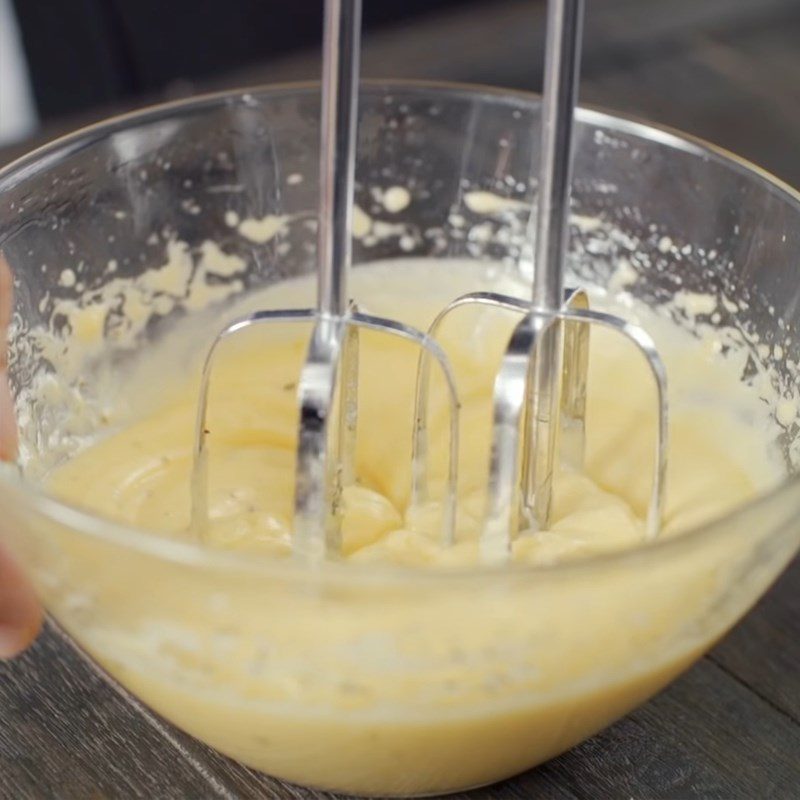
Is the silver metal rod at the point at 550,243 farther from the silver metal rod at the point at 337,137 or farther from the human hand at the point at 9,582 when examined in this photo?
the human hand at the point at 9,582

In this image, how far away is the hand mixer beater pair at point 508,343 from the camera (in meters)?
0.59

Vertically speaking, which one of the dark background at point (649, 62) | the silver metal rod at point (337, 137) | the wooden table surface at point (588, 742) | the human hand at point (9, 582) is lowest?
the wooden table surface at point (588, 742)

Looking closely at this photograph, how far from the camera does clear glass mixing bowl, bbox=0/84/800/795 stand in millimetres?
492

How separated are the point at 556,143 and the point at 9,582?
307 millimetres

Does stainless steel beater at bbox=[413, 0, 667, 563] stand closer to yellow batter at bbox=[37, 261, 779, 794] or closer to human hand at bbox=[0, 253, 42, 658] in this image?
yellow batter at bbox=[37, 261, 779, 794]

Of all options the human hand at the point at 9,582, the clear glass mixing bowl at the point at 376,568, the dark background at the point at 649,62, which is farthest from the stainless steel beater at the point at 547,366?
the dark background at the point at 649,62

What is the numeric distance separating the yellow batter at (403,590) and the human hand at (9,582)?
0.05 meters

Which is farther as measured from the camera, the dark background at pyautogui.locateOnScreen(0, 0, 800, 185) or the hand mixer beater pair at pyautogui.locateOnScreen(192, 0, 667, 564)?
the dark background at pyautogui.locateOnScreen(0, 0, 800, 185)

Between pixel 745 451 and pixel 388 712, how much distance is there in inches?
11.6

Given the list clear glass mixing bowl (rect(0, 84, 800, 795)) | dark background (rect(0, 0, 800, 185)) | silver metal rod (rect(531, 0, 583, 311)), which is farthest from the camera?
dark background (rect(0, 0, 800, 185))

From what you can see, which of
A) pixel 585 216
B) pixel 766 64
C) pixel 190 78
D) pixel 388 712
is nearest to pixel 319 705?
pixel 388 712

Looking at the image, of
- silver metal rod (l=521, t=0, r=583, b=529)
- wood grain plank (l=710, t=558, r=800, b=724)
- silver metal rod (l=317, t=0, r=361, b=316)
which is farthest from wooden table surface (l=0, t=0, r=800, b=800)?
silver metal rod (l=317, t=0, r=361, b=316)

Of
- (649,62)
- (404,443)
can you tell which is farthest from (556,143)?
(649,62)

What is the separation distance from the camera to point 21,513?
0.53 metres
